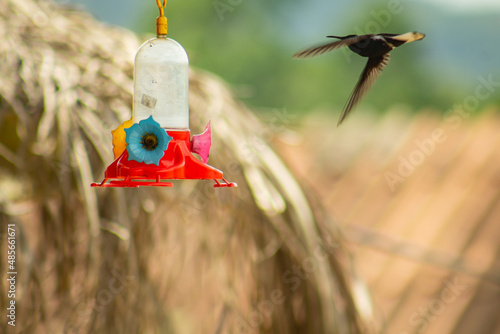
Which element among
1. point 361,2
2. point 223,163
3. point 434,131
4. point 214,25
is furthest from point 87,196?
point 361,2

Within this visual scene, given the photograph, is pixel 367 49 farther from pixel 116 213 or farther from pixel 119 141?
pixel 116 213

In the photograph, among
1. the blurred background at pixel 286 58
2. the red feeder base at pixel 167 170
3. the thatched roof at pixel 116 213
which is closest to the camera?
the red feeder base at pixel 167 170

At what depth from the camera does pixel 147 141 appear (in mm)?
380

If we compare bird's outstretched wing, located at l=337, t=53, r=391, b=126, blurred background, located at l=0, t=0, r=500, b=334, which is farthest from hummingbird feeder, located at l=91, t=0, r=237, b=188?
blurred background, located at l=0, t=0, r=500, b=334

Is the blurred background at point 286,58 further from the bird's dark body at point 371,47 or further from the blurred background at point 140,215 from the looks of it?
the bird's dark body at point 371,47

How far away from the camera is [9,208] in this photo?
3.18 ft

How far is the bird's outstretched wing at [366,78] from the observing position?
301 millimetres

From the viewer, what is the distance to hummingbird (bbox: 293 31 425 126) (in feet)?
0.98

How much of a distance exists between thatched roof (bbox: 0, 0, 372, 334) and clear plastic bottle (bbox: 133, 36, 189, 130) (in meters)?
0.51

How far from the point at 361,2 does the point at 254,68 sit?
352 cm

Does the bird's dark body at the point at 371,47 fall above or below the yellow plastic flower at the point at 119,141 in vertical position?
above

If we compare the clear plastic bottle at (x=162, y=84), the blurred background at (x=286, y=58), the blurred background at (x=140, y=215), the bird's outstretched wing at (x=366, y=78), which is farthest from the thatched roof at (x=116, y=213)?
the blurred background at (x=286, y=58)

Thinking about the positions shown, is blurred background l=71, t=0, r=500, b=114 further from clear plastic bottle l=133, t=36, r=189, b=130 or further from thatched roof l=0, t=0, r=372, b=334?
clear plastic bottle l=133, t=36, r=189, b=130

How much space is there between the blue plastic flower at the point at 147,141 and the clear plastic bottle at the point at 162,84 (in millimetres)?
59
